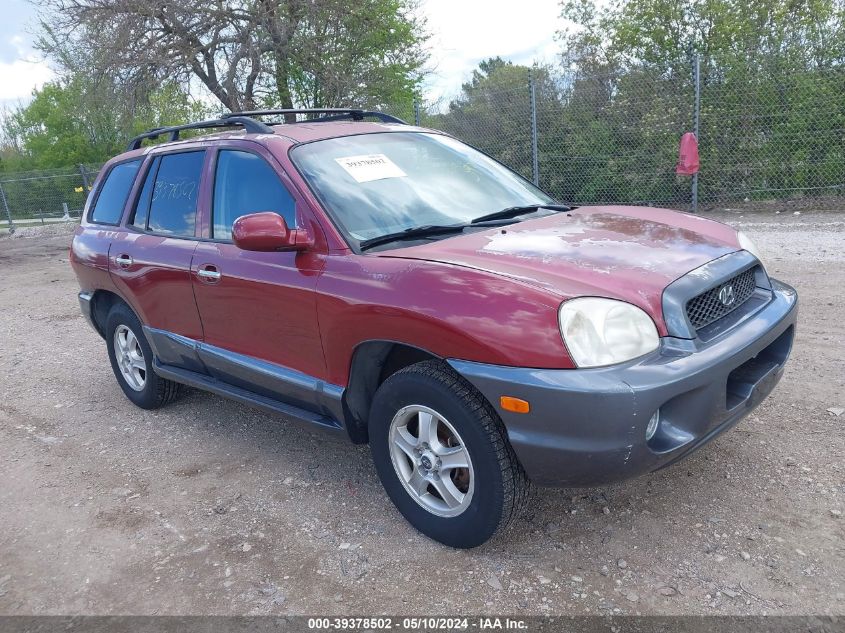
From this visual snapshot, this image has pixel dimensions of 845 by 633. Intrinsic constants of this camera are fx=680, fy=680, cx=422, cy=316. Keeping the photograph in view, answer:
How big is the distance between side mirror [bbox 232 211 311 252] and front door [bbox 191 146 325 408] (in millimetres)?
154

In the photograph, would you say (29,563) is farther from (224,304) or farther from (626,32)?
(626,32)

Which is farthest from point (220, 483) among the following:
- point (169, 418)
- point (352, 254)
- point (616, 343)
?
point (616, 343)

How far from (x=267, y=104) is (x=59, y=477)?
54.1ft

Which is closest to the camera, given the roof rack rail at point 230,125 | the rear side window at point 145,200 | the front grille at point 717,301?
the front grille at point 717,301

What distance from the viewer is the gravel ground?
264 centimetres

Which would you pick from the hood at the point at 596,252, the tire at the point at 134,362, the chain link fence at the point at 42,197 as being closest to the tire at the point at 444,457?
the hood at the point at 596,252

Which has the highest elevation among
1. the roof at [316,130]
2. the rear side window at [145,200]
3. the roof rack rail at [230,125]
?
the roof rack rail at [230,125]

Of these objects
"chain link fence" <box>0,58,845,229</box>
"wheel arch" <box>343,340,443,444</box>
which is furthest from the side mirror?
"chain link fence" <box>0,58,845,229</box>

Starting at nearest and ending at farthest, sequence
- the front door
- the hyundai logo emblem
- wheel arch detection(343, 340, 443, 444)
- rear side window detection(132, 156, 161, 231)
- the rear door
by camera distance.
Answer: the hyundai logo emblem → wheel arch detection(343, 340, 443, 444) → the front door → the rear door → rear side window detection(132, 156, 161, 231)

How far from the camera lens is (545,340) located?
2.44 meters

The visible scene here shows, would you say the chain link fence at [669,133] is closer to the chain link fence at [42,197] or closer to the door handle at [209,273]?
the door handle at [209,273]

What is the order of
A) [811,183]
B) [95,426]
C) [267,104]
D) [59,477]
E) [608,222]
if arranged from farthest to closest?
[267,104] < [811,183] < [95,426] < [59,477] < [608,222]

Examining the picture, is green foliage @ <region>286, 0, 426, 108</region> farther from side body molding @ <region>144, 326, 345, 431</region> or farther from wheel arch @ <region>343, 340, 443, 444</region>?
wheel arch @ <region>343, 340, 443, 444</region>

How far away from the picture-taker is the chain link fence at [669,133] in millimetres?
10430
